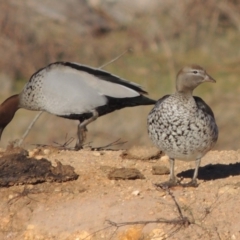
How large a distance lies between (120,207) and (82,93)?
276 centimetres

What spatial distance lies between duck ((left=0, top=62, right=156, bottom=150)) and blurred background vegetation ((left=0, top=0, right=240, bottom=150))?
4.82m

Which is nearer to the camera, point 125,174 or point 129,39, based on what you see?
point 125,174

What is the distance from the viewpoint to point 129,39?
1786 cm

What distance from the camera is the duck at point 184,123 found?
6.95 m

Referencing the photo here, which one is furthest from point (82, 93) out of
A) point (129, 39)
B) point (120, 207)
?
point (129, 39)

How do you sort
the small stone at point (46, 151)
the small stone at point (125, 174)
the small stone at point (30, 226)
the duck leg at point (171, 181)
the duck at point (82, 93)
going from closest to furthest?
the small stone at point (30, 226), the duck leg at point (171, 181), the small stone at point (125, 174), the small stone at point (46, 151), the duck at point (82, 93)

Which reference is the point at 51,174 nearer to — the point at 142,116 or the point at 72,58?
the point at 142,116

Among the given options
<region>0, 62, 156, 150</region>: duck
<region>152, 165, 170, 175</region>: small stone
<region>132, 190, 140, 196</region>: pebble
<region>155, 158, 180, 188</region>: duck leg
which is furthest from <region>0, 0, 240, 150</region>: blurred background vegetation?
<region>132, 190, 140, 196</region>: pebble

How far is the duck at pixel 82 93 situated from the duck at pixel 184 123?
2.18 metres

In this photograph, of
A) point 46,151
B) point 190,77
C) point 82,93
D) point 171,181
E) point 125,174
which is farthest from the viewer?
point 82,93

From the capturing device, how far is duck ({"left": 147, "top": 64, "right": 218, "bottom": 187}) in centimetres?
695

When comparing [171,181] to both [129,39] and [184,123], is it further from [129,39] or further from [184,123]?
[129,39]

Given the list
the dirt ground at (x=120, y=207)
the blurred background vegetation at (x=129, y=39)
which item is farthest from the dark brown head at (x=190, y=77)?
the blurred background vegetation at (x=129, y=39)

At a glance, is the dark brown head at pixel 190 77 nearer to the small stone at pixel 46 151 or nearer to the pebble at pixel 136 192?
the pebble at pixel 136 192
